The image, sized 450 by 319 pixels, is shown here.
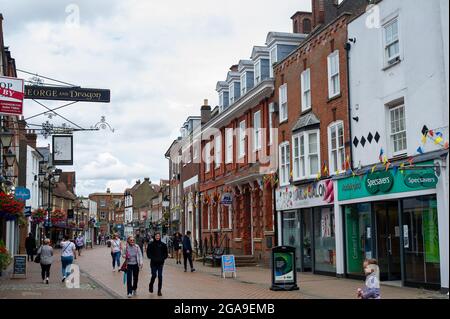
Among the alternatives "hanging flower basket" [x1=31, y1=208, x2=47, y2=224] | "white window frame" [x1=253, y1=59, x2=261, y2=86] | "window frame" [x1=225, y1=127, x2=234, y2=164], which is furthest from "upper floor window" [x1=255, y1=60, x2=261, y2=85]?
"hanging flower basket" [x1=31, y1=208, x2=47, y2=224]

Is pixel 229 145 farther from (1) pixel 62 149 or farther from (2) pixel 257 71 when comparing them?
(1) pixel 62 149

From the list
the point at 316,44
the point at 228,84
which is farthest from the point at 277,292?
the point at 228,84

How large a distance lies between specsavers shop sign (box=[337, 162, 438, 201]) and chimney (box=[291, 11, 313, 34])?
1195 cm

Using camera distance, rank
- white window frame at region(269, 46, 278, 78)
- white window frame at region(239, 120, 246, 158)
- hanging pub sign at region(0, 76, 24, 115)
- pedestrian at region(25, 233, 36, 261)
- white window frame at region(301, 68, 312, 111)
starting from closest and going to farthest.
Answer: hanging pub sign at region(0, 76, 24, 115)
white window frame at region(301, 68, 312, 111)
white window frame at region(269, 46, 278, 78)
white window frame at region(239, 120, 246, 158)
pedestrian at region(25, 233, 36, 261)

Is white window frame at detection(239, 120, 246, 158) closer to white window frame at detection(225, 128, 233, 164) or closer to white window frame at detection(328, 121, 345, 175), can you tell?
white window frame at detection(225, 128, 233, 164)

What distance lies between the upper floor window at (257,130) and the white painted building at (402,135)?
9445 mm

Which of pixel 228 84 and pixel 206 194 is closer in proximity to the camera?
pixel 228 84

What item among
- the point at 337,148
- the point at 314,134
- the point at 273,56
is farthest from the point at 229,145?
the point at 337,148

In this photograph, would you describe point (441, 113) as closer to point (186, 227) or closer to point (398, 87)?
point (398, 87)

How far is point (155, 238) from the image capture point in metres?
17.3

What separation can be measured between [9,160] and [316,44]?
1428 centimetres

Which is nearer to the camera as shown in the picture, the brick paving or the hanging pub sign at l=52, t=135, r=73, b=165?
the brick paving

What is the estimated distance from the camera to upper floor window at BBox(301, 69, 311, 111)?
24750mm

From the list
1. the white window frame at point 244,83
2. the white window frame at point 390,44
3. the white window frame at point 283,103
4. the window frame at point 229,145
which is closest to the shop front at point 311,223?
the white window frame at point 283,103
